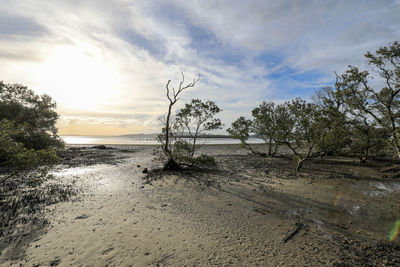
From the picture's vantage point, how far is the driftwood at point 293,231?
6.26 metres

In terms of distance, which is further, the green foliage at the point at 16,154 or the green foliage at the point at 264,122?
the green foliage at the point at 264,122

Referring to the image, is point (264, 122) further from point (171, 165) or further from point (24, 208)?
point (24, 208)

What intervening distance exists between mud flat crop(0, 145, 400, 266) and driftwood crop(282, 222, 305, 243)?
0.04 meters

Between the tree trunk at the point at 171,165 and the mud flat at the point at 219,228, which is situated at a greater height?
the tree trunk at the point at 171,165

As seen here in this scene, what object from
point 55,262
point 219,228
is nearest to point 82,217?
point 55,262

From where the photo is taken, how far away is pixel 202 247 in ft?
19.2

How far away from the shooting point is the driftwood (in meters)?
6.26

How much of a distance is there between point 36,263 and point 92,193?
6.86 metres

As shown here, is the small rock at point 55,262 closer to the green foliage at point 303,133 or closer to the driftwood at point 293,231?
the driftwood at point 293,231

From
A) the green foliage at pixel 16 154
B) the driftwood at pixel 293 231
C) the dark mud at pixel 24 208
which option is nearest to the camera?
the dark mud at pixel 24 208

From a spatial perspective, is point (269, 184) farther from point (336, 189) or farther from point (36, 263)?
point (36, 263)

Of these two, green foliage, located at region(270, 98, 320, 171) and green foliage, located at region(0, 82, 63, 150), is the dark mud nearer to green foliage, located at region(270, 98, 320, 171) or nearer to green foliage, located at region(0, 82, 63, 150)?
green foliage, located at region(0, 82, 63, 150)

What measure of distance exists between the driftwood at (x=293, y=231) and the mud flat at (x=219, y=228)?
0.14 feet

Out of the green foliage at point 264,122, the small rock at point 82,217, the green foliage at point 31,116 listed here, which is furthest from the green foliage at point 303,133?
the green foliage at point 31,116
